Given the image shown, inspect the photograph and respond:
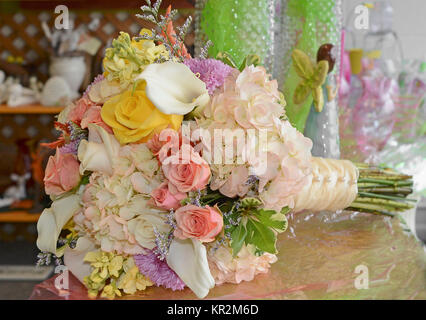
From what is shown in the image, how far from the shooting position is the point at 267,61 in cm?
79

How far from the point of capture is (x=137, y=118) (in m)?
0.50

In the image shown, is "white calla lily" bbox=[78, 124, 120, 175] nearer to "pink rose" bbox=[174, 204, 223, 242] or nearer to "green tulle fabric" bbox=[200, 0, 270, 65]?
"pink rose" bbox=[174, 204, 223, 242]

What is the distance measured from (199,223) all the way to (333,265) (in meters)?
0.25

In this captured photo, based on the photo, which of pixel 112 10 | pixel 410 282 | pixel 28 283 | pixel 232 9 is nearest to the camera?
pixel 410 282

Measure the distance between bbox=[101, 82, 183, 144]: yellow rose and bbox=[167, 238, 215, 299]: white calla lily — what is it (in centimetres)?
12

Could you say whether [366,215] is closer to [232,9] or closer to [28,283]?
[232,9]

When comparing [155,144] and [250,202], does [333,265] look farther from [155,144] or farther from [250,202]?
[155,144]

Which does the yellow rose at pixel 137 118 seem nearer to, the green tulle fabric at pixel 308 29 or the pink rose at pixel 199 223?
the pink rose at pixel 199 223

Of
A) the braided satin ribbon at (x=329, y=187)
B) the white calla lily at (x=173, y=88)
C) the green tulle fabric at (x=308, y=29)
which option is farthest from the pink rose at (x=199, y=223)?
the green tulle fabric at (x=308, y=29)

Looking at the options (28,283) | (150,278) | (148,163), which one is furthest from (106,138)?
(28,283)

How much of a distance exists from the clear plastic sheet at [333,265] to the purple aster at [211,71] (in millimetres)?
242

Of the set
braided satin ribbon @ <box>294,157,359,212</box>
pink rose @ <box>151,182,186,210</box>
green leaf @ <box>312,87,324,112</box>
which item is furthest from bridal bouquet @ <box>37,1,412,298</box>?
green leaf @ <box>312,87,324,112</box>

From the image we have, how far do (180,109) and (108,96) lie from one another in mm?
112

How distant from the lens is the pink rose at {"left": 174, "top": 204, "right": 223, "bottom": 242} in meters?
0.48
